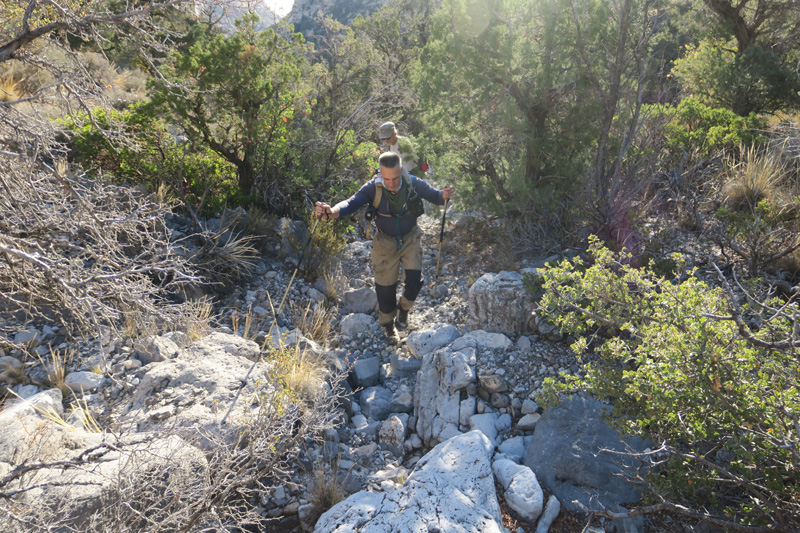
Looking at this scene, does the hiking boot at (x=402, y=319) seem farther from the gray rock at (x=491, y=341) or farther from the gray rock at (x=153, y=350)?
the gray rock at (x=153, y=350)

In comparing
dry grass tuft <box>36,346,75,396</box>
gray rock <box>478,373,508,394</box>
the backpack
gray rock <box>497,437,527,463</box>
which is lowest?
gray rock <box>497,437,527,463</box>

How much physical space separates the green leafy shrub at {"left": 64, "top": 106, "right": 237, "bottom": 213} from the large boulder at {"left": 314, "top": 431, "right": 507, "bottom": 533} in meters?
4.40

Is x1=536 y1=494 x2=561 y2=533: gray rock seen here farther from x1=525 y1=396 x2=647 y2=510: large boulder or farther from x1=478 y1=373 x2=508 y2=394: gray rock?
x1=478 y1=373 x2=508 y2=394: gray rock

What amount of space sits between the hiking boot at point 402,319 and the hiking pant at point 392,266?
16 cm

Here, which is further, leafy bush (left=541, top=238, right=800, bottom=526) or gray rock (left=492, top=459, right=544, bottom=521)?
gray rock (left=492, top=459, right=544, bottom=521)

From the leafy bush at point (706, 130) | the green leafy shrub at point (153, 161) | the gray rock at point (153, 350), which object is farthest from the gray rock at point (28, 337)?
the leafy bush at point (706, 130)

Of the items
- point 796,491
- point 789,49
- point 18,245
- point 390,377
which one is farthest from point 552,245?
point 789,49

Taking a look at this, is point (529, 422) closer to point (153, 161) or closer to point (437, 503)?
point (437, 503)

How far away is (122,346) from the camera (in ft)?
14.2

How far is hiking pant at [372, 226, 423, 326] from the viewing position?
4918mm

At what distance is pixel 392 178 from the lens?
4562 mm

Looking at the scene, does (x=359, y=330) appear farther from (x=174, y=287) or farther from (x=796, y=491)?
(x=796, y=491)

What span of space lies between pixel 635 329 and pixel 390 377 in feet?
8.23

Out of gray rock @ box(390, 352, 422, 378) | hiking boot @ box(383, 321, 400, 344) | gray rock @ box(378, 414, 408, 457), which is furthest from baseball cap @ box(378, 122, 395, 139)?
gray rock @ box(378, 414, 408, 457)
